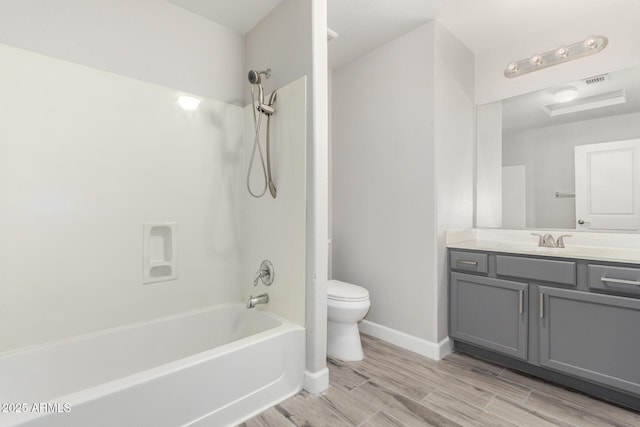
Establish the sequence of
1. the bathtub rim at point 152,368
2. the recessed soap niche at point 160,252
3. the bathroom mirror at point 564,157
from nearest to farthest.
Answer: the bathtub rim at point 152,368, the recessed soap niche at point 160,252, the bathroom mirror at point 564,157

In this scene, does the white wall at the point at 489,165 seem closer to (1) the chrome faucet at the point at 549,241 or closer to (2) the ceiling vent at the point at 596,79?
(1) the chrome faucet at the point at 549,241

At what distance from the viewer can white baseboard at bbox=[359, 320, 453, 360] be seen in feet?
6.87

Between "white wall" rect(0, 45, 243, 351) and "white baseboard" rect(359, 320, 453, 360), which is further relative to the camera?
"white baseboard" rect(359, 320, 453, 360)

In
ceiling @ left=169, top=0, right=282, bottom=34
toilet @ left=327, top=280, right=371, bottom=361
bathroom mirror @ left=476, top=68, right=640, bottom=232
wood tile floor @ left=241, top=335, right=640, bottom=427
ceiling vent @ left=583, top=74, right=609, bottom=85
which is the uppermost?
ceiling @ left=169, top=0, right=282, bottom=34

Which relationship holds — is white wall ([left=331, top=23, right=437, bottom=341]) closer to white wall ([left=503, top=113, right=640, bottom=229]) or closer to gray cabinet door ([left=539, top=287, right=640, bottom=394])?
gray cabinet door ([left=539, top=287, right=640, bottom=394])

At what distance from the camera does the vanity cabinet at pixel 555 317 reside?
1516 mm

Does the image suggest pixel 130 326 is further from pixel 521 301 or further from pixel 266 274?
pixel 521 301

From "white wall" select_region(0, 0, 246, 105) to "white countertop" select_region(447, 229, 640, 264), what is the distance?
2002 millimetres

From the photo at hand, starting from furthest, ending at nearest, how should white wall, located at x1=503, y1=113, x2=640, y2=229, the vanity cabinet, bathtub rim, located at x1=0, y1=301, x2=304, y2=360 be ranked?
white wall, located at x1=503, y1=113, x2=640, y2=229, the vanity cabinet, bathtub rim, located at x1=0, y1=301, x2=304, y2=360

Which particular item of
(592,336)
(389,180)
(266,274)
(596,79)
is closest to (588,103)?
(596,79)

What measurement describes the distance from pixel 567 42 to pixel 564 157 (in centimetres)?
79

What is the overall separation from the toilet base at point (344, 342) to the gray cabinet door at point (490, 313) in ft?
2.30

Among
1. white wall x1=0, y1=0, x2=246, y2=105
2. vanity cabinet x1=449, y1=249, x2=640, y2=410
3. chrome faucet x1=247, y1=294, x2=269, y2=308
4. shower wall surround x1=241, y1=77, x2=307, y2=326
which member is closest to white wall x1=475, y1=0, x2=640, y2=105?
vanity cabinet x1=449, y1=249, x2=640, y2=410

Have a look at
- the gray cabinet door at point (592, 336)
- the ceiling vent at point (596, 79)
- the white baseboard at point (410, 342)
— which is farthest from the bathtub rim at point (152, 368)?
the ceiling vent at point (596, 79)
